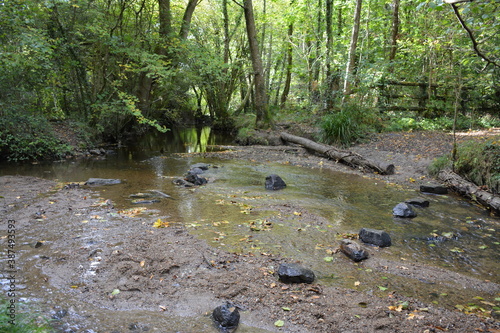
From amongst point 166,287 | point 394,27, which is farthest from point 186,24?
point 166,287

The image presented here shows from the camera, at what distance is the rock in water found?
8.69ft

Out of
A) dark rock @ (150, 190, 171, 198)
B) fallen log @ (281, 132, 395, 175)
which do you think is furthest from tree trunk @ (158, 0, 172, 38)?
dark rock @ (150, 190, 171, 198)

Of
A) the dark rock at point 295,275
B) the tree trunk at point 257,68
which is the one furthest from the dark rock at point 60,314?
the tree trunk at point 257,68

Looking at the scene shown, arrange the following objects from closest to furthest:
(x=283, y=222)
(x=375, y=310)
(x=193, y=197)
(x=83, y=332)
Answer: (x=83, y=332) → (x=375, y=310) → (x=283, y=222) → (x=193, y=197)

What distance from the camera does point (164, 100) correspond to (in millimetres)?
17594

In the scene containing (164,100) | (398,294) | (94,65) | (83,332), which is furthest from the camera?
(164,100)

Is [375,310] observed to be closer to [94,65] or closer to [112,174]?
[112,174]

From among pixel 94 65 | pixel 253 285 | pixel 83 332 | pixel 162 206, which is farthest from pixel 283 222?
pixel 94 65

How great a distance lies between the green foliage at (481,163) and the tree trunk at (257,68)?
9111 mm

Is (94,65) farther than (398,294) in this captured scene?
Yes

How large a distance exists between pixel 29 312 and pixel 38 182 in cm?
558

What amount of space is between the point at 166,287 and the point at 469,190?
6.77 meters

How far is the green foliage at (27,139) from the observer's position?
9266 millimetres

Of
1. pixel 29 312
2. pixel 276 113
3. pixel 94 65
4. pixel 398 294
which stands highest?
pixel 94 65
